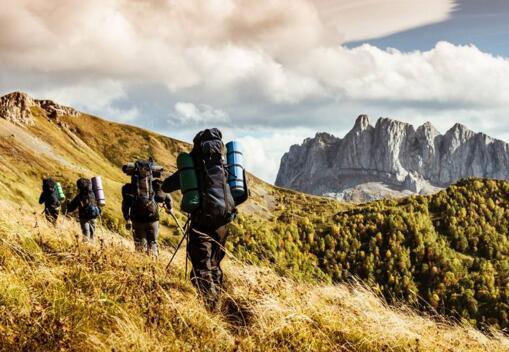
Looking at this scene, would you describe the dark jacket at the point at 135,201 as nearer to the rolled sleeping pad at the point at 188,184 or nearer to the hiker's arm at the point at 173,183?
the hiker's arm at the point at 173,183

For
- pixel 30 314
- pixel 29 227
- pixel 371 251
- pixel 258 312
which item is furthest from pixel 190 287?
Answer: pixel 371 251

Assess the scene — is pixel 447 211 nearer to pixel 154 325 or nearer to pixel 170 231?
pixel 170 231

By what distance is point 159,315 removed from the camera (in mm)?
5176

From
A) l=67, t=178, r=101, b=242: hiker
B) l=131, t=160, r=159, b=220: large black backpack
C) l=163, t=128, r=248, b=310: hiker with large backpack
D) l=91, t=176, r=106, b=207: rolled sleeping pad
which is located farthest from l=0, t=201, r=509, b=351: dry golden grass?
l=91, t=176, r=106, b=207: rolled sleeping pad

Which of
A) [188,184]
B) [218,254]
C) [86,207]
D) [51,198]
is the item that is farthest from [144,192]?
[51,198]

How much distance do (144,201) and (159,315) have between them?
24.1 feet

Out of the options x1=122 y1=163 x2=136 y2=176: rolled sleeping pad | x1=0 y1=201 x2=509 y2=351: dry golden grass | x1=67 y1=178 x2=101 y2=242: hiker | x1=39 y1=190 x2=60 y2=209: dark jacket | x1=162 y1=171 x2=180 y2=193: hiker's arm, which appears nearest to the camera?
x1=0 y1=201 x2=509 y2=351: dry golden grass

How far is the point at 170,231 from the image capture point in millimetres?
85188

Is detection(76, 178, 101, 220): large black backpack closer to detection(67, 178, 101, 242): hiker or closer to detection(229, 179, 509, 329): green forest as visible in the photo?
detection(67, 178, 101, 242): hiker

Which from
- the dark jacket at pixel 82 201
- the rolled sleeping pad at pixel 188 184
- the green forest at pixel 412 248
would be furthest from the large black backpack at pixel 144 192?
the green forest at pixel 412 248

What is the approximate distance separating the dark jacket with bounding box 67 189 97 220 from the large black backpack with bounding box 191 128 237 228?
364 inches

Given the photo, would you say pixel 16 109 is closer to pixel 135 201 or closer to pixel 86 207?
pixel 86 207

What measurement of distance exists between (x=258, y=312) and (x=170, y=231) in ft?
267

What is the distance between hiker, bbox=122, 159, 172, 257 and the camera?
40.2 ft
